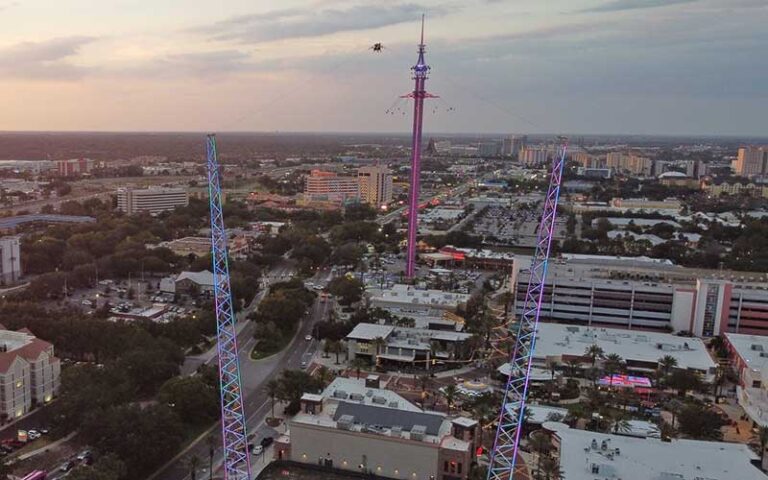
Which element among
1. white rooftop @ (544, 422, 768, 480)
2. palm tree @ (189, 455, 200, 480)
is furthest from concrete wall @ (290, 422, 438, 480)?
white rooftop @ (544, 422, 768, 480)

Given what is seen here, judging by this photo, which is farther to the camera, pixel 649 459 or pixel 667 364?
pixel 667 364

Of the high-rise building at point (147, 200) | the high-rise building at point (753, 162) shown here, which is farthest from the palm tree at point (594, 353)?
the high-rise building at point (753, 162)

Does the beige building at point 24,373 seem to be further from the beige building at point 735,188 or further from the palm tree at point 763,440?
the beige building at point 735,188

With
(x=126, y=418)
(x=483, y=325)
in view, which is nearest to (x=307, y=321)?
(x=483, y=325)

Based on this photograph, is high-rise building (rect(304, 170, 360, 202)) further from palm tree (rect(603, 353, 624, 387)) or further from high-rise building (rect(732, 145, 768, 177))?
high-rise building (rect(732, 145, 768, 177))

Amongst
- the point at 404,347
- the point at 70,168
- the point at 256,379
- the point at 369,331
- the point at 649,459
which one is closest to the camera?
the point at 649,459

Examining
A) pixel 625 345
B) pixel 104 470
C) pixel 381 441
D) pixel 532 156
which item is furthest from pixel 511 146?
pixel 104 470

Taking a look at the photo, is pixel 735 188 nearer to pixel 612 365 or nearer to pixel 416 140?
pixel 416 140
